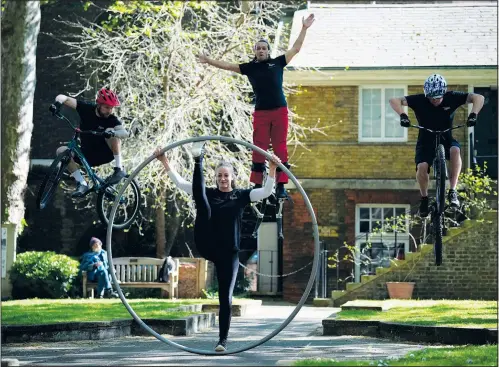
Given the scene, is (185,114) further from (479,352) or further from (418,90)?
(479,352)

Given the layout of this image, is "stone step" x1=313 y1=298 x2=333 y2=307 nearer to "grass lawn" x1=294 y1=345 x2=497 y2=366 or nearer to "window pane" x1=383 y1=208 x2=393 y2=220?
"window pane" x1=383 y1=208 x2=393 y2=220

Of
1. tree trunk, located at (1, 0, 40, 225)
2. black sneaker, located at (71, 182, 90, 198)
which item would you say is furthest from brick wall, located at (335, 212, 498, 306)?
black sneaker, located at (71, 182, 90, 198)

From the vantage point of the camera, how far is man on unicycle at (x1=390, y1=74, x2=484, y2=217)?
14.8 meters

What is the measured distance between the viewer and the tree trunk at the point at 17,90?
2536 centimetres

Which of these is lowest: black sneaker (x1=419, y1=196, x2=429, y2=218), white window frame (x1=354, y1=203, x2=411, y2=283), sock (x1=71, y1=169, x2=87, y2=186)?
black sneaker (x1=419, y1=196, x2=429, y2=218)

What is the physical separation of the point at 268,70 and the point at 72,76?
22498 millimetres

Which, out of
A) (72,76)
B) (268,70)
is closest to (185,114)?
(72,76)

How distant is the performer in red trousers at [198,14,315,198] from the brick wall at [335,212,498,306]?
542 inches

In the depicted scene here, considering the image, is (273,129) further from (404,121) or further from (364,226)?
(364,226)

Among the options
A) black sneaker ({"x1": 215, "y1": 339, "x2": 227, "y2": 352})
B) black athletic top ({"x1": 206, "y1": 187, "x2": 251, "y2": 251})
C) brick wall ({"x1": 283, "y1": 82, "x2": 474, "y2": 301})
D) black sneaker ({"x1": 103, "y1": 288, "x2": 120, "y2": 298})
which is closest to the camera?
black sneaker ({"x1": 215, "y1": 339, "x2": 227, "y2": 352})

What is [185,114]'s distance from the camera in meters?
28.0

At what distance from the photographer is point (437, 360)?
11648 millimetres

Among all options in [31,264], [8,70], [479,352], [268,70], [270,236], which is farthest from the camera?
[270,236]

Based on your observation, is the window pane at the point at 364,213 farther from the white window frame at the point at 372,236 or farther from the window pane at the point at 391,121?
the window pane at the point at 391,121
